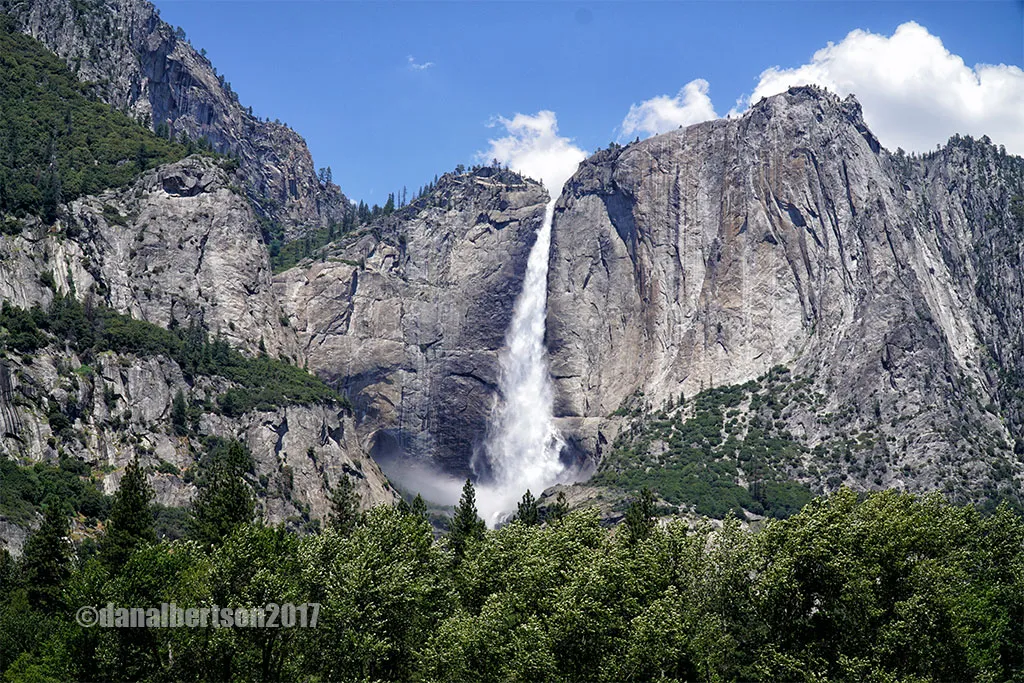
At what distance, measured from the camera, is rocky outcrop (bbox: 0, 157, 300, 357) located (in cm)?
14850

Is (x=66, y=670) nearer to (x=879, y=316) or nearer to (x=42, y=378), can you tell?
(x=42, y=378)

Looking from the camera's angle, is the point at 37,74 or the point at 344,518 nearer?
the point at 344,518

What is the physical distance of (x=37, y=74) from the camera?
7234 inches

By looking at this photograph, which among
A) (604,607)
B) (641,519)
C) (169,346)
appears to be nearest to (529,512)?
(641,519)

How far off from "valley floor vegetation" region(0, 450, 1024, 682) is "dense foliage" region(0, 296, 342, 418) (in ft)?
235

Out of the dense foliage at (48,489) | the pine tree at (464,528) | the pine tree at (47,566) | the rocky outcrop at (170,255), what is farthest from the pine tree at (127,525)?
the rocky outcrop at (170,255)

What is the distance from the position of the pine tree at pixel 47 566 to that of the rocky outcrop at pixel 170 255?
6637 cm

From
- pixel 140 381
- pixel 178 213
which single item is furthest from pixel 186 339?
pixel 178 213

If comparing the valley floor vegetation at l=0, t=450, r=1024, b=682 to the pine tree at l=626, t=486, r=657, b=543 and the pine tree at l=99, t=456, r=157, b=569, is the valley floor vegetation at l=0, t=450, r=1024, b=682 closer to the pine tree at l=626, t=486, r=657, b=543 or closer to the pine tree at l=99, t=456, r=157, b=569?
the pine tree at l=99, t=456, r=157, b=569

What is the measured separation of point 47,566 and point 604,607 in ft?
157

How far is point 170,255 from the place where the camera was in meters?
172

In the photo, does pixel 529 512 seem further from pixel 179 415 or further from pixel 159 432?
pixel 179 415

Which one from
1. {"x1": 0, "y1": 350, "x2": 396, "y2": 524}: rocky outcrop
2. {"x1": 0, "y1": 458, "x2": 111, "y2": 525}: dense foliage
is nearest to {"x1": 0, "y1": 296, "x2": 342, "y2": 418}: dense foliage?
{"x1": 0, "y1": 350, "x2": 396, "y2": 524}: rocky outcrop

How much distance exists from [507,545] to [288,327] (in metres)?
138
